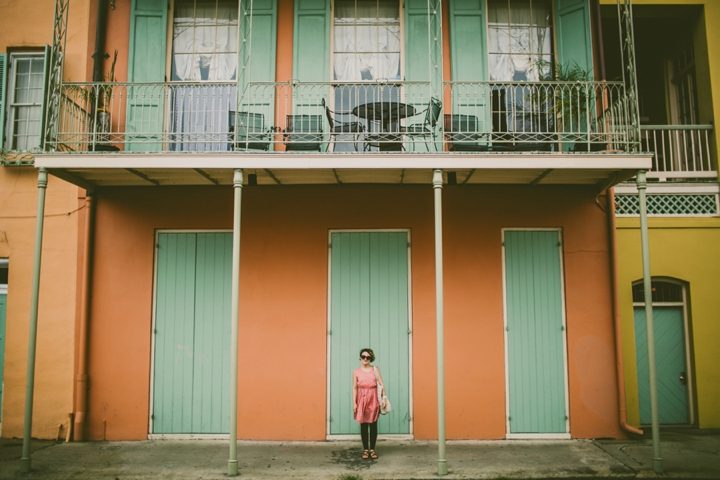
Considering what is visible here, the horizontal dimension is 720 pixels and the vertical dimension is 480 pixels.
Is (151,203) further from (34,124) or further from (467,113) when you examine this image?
(467,113)

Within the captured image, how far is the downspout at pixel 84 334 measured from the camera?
712cm

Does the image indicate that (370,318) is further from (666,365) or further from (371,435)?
(666,365)

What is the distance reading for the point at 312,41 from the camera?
25.8 ft

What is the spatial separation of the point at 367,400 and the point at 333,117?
14.5 ft

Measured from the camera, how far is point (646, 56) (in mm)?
9867

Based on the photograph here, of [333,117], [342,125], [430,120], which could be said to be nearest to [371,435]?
[342,125]

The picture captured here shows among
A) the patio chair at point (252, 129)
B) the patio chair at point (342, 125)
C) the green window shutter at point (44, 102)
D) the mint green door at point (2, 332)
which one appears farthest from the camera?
the mint green door at point (2, 332)

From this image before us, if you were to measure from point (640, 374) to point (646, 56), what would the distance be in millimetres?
A: 6567

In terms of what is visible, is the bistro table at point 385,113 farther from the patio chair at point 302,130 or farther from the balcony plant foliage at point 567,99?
the balcony plant foliage at point 567,99

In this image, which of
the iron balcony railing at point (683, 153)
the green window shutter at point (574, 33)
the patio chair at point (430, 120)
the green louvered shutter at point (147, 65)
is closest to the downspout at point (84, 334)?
the green louvered shutter at point (147, 65)

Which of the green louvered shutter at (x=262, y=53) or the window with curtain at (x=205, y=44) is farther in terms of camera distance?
the window with curtain at (x=205, y=44)

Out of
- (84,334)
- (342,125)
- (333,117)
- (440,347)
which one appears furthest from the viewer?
(333,117)

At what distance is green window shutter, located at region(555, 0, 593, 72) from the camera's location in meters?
7.71

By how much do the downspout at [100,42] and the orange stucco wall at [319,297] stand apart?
1.99 metres
